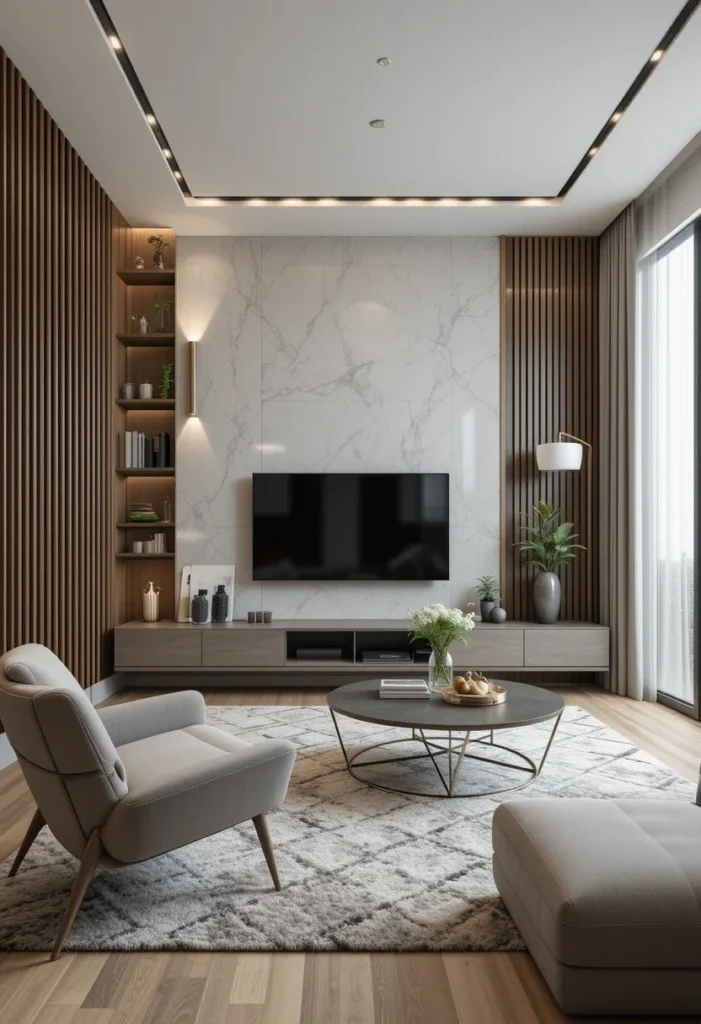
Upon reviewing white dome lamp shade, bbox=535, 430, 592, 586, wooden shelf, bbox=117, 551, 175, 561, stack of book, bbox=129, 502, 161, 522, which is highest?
white dome lamp shade, bbox=535, 430, 592, 586

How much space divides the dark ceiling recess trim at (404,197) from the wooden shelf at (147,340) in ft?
3.18

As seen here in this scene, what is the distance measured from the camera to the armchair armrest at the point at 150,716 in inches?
113

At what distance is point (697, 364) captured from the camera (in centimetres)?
477

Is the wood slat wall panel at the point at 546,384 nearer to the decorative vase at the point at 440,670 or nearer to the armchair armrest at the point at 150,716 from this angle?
the decorative vase at the point at 440,670

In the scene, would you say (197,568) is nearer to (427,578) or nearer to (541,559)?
(427,578)

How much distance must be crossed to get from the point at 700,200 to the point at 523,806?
364cm

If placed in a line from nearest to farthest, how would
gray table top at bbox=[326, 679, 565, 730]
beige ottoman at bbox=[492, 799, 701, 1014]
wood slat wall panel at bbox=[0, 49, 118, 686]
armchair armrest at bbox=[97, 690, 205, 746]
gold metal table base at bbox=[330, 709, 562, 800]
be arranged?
beige ottoman at bbox=[492, 799, 701, 1014] < armchair armrest at bbox=[97, 690, 205, 746] < gray table top at bbox=[326, 679, 565, 730] < gold metal table base at bbox=[330, 709, 562, 800] < wood slat wall panel at bbox=[0, 49, 118, 686]

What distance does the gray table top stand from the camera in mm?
3080

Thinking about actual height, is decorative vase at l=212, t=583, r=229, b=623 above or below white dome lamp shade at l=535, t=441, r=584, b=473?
below

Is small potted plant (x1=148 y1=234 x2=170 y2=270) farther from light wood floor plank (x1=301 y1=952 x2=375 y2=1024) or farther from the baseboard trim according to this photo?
light wood floor plank (x1=301 y1=952 x2=375 y2=1024)

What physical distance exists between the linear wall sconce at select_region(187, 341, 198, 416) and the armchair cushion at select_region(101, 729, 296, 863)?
11.7 ft

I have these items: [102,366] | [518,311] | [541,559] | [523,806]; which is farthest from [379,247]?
[523,806]

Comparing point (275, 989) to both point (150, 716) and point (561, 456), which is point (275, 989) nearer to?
point (150, 716)

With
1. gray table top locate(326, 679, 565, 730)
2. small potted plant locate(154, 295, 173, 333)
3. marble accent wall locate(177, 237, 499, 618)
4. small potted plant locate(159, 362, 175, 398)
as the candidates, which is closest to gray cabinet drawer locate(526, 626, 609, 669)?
marble accent wall locate(177, 237, 499, 618)
